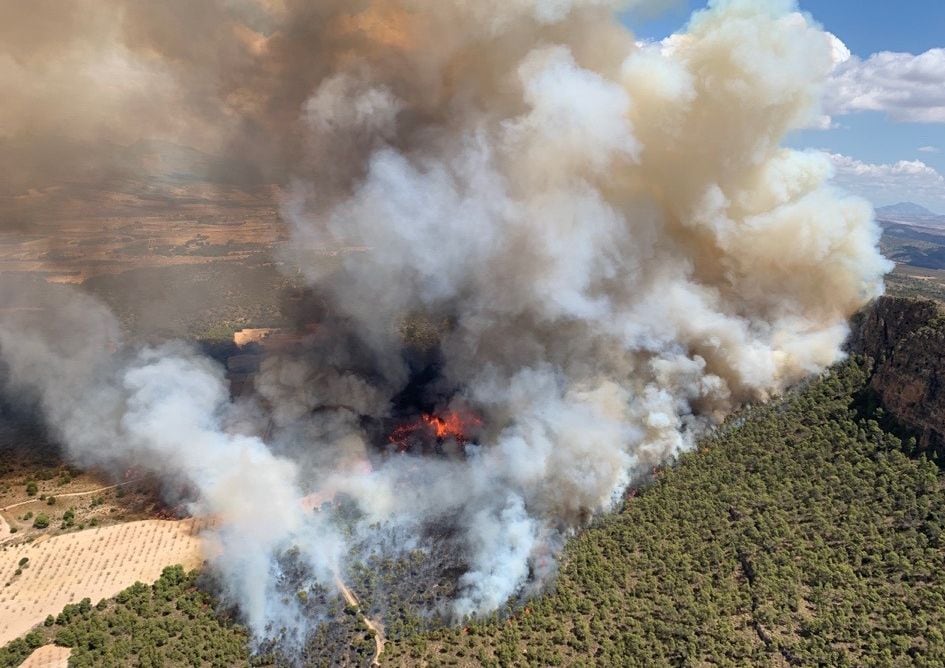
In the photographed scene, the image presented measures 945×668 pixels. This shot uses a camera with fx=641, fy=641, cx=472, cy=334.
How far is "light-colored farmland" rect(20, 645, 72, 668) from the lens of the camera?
79.0ft

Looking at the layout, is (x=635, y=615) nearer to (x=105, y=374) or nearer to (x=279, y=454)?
(x=279, y=454)

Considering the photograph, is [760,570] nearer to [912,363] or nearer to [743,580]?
[743,580]

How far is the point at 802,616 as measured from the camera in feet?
79.4

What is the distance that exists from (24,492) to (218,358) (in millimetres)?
17606

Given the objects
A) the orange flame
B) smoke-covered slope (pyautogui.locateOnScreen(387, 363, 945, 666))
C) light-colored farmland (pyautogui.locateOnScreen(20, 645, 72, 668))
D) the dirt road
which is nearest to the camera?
smoke-covered slope (pyautogui.locateOnScreen(387, 363, 945, 666))

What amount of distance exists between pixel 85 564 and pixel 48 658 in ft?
21.4

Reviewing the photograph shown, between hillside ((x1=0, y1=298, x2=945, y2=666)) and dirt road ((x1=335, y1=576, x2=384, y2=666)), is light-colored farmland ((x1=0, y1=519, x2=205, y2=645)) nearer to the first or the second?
hillside ((x1=0, y1=298, x2=945, y2=666))

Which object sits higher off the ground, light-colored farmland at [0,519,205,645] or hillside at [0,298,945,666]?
hillside at [0,298,945,666]

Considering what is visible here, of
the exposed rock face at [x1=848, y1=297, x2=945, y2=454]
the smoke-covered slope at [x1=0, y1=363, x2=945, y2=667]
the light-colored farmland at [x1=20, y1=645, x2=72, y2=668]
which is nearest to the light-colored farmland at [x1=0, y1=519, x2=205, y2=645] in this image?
the light-colored farmland at [x1=20, y1=645, x2=72, y2=668]

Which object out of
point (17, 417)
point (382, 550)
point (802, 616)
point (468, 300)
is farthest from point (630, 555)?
point (17, 417)

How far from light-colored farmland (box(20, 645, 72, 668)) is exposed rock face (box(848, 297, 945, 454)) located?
121 ft

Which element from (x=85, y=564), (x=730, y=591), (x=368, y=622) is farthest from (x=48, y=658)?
(x=730, y=591)

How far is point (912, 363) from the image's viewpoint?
30797 mm

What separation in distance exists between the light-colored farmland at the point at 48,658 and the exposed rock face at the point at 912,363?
3699 cm
